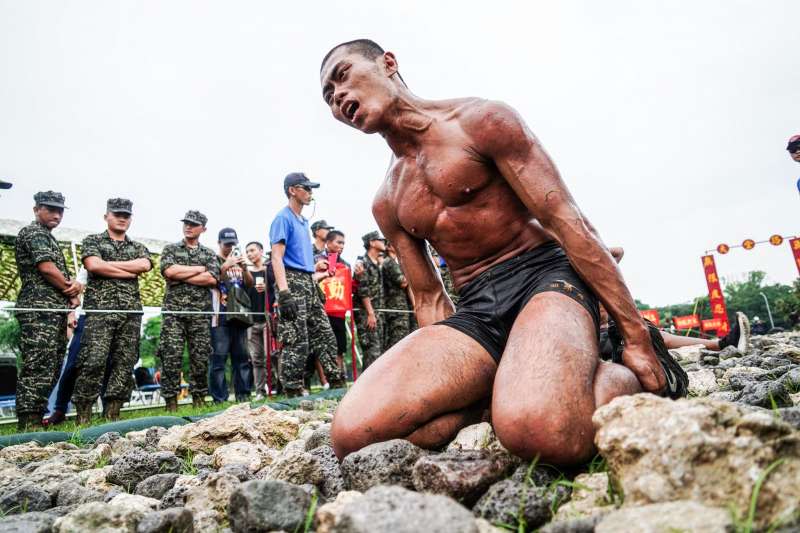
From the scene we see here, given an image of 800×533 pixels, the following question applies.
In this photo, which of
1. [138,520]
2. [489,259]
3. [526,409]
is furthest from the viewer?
[489,259]

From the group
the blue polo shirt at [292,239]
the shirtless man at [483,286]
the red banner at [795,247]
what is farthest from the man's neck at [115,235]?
the red banner at [795,247]

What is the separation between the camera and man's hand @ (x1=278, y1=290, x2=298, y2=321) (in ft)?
17.8

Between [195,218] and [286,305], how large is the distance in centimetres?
195

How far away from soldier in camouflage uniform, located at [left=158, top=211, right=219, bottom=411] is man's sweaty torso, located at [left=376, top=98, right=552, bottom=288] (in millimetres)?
4265

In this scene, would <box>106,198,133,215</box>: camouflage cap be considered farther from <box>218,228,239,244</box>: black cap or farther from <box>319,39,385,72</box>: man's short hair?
<box>319,39,385,72</box>: man's short hair

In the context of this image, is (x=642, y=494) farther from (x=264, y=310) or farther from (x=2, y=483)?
(x=264, y=310)

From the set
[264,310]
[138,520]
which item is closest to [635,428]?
[138,520]

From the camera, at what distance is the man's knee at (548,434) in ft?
5.13

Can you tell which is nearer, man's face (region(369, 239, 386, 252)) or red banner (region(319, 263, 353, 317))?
red banner (region(319, 263, 353, 317))

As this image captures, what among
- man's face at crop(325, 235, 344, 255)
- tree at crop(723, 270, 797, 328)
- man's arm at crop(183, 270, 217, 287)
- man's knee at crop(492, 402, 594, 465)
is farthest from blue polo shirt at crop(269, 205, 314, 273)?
tree at crop(723, 270, 797, 328)

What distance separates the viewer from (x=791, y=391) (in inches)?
94.7

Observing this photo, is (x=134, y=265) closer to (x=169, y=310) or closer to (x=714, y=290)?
(x=169, y=310)

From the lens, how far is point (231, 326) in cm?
691

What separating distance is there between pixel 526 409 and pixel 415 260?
1.21 meters
